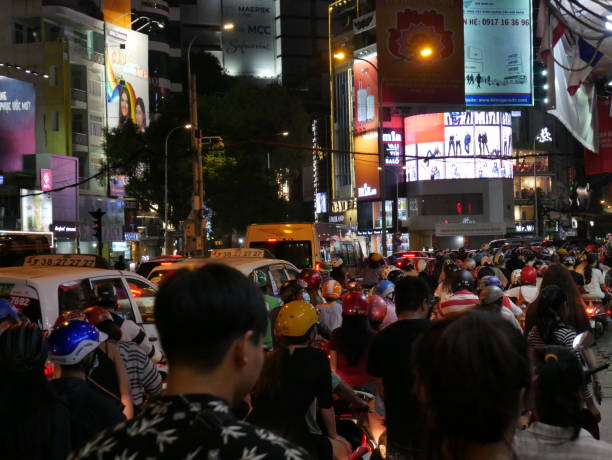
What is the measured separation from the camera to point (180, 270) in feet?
8.44

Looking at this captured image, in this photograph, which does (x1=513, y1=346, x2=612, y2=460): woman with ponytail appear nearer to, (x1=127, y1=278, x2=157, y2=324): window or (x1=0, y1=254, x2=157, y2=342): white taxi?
(x1=0, y1=254, x2=157, y2=342): white taxi

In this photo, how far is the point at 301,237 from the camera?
85.9 ft

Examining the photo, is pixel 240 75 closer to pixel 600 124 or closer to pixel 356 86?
pixel 356 86

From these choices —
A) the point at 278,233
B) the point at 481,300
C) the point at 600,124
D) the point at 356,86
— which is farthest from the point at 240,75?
the point at 481,300

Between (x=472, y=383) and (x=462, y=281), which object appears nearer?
(x=472, y=383)

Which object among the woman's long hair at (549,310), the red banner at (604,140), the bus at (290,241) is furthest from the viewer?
the bus at (290,241)

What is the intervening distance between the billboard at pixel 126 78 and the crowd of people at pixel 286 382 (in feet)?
174

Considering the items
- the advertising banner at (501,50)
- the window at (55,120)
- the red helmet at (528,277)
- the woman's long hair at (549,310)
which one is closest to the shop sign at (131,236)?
the window at (55,120)

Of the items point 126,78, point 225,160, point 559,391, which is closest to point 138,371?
point 559,391

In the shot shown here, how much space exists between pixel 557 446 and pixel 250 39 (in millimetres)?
105992

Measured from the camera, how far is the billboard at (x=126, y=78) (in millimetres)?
59969

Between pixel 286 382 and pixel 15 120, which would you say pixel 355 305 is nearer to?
pixel 286 382

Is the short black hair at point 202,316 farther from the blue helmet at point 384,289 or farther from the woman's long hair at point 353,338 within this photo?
the blue helmet at point 384,289

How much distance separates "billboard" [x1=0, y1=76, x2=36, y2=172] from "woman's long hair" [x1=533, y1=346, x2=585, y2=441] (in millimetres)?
43952
